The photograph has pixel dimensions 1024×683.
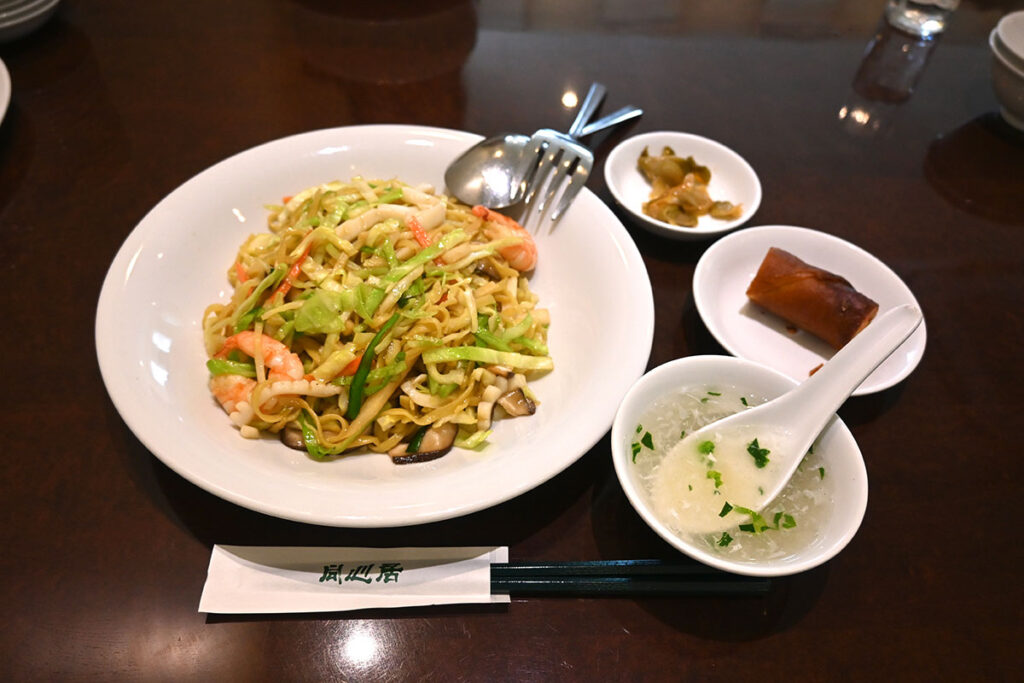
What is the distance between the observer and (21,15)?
2.97 meters

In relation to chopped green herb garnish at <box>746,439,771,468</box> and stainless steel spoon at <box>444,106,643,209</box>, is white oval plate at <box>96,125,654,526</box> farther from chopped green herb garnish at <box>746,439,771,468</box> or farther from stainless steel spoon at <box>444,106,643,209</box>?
chopped green herb garnish at <box>746,439,771,468</box>

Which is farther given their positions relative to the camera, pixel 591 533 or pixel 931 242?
pixel 931 242

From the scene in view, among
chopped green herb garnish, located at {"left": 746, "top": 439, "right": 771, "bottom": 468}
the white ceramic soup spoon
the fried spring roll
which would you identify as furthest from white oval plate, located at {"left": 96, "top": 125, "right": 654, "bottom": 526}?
the fried spring roll

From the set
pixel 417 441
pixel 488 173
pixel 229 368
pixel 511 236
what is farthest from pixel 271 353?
pixel 488 173

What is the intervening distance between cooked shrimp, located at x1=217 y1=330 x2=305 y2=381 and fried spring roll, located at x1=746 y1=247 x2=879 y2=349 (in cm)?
159

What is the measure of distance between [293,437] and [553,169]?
1.41 m

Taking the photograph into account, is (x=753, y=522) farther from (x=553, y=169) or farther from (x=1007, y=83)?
(x=1007, y=83)

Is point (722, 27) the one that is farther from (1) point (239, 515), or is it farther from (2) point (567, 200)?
(1) point (239, 515)

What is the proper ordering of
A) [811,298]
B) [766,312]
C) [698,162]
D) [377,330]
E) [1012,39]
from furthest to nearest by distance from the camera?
1. [1012,39]
2. [698,162]
3. [766,312]
4. [811,298]
5. [377,330]

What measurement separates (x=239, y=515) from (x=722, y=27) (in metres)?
3.72

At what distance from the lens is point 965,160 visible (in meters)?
3.03

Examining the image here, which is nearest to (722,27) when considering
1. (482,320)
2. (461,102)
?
(461,102)

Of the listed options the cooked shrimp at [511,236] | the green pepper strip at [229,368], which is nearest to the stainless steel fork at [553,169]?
the cooked shrimp at [511,236]

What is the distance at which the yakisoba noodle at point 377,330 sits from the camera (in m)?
1.77
